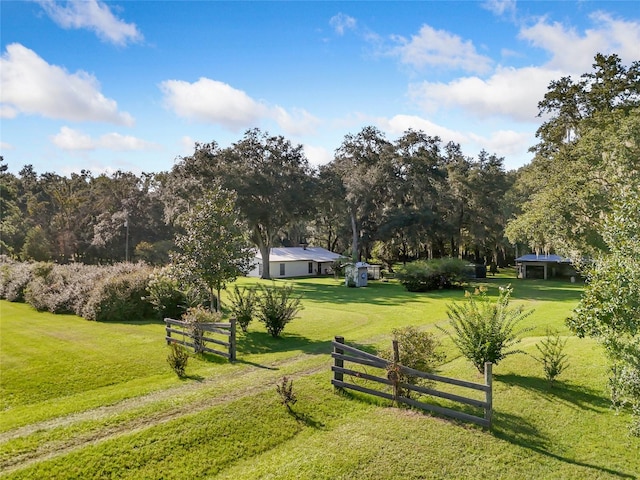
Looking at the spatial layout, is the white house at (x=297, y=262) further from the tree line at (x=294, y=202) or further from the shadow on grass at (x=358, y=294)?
the shadow on grass at (x=358, y=294)

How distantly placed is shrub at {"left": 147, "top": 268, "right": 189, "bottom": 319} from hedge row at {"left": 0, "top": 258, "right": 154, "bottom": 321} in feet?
1.60

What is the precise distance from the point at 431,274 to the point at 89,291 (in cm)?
2232

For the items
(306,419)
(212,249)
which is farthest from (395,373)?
(212,249)

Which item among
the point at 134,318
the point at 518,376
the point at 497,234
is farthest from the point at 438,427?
the point at 497,234

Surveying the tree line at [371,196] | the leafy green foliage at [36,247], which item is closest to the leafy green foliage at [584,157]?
the tree line at [371,196]

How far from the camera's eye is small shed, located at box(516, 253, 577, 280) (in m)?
45.2

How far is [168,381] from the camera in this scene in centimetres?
1091

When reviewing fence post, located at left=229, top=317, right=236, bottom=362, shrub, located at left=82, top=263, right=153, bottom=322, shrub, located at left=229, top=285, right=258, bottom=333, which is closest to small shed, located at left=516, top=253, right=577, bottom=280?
shrub, located at left=229, top=285, right=258, bottom=333

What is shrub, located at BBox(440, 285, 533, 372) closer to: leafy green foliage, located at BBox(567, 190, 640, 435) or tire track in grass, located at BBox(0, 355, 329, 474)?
leafy green foliage, located at BBox(567, 190, 640, 435)

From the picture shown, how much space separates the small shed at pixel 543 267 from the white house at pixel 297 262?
65.4ft

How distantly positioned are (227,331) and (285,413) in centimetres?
473

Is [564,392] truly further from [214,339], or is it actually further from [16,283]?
[16,283]

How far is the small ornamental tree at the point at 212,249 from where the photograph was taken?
16.5m

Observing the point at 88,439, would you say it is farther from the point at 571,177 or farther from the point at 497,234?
the point at 497,234
